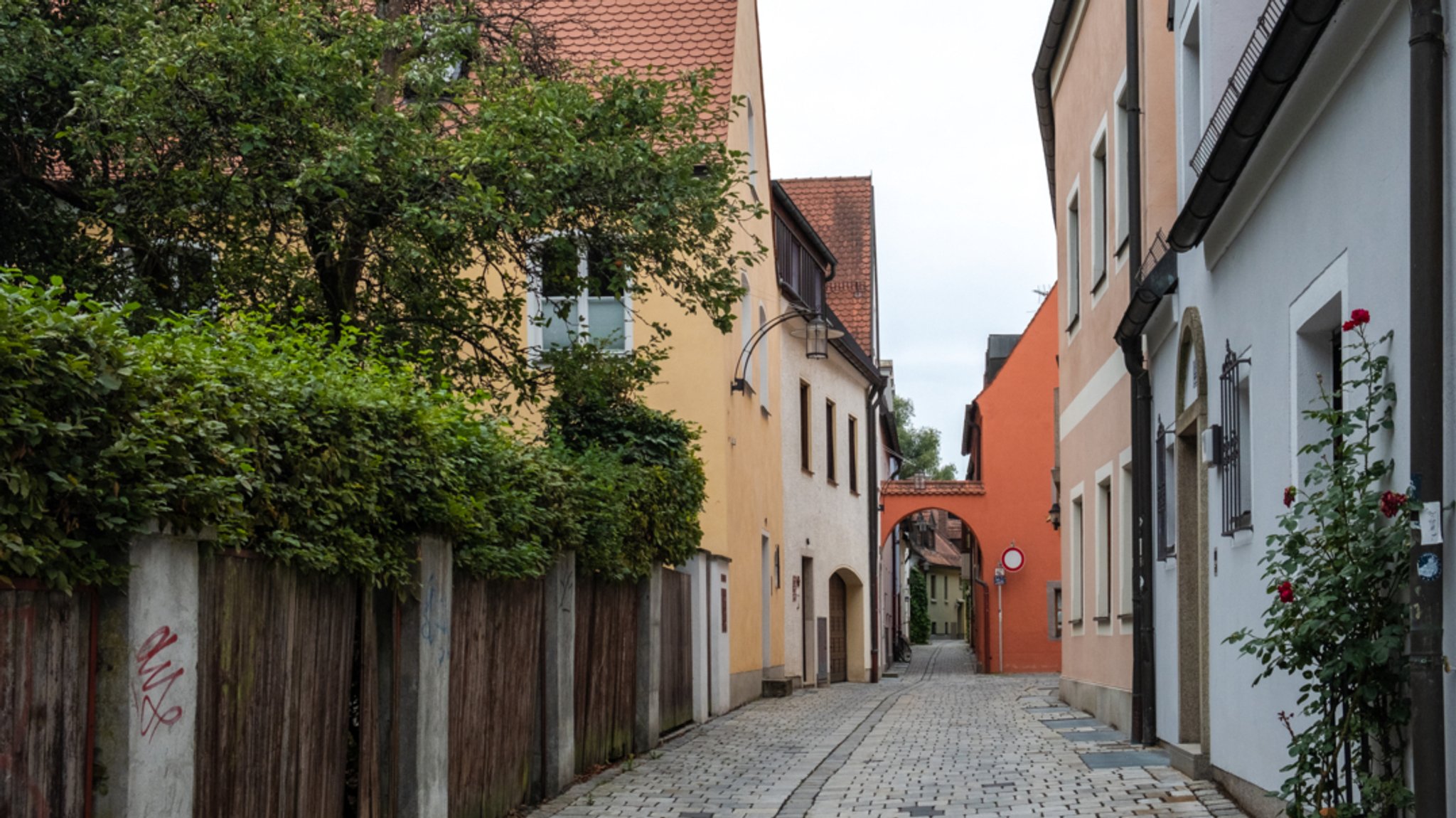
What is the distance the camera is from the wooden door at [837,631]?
106 feet

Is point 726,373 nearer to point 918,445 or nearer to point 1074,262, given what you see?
point 1074,262

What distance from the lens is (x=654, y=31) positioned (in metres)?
21.8

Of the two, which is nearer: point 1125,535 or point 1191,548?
point 1191,548

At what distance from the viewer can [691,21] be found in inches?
859

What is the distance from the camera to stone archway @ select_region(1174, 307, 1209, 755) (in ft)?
34.3

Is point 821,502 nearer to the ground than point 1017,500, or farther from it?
nearer to the ground

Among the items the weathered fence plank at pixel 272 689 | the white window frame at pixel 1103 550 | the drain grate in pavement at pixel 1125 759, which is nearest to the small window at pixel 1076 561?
the white window frame at pixel 1103 550

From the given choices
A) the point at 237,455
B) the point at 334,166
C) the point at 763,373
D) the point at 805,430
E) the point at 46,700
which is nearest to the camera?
the point at 46,700

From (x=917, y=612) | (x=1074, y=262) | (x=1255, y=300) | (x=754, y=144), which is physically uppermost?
(x=754, y=144)

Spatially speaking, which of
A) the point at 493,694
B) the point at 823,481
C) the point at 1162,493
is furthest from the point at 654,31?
the point at 493,694

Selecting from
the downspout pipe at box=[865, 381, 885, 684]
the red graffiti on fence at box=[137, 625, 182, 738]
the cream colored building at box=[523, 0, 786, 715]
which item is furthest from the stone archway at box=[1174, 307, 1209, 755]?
the downspout pipe at box=[865, 381, 885, 684]

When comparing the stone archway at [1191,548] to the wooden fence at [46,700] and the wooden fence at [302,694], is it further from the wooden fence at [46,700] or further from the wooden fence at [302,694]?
the wooden fence at [46,700]

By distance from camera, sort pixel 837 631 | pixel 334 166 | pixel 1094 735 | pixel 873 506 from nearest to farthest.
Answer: pixel 334 166 < pixel 1094 735 < pixel 837 631 < pixel 873 506

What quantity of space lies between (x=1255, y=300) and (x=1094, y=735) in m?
7.25
